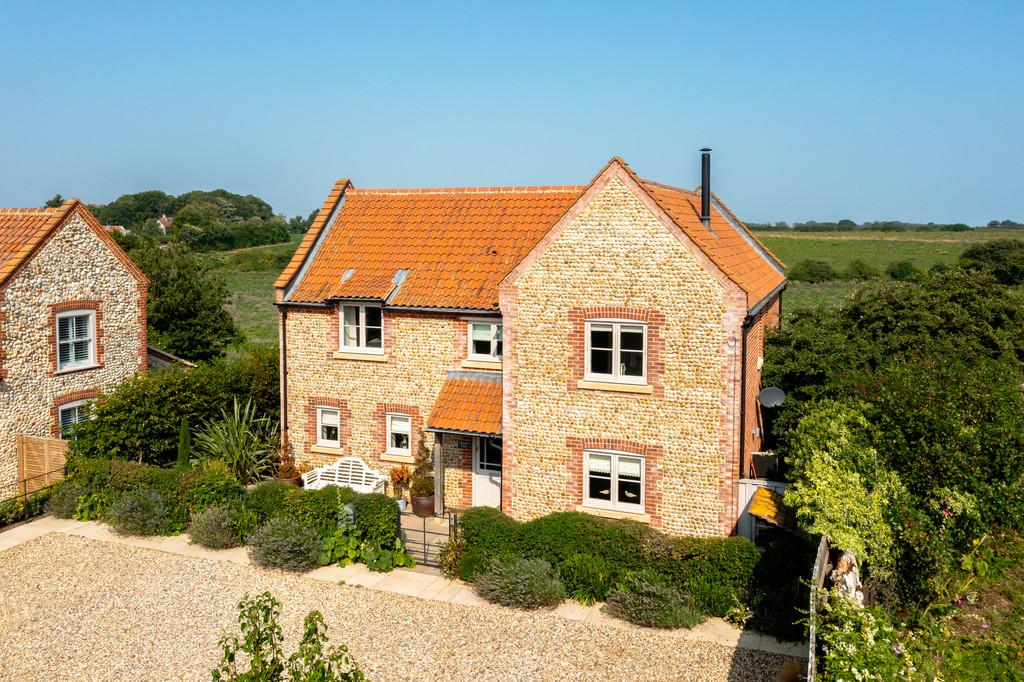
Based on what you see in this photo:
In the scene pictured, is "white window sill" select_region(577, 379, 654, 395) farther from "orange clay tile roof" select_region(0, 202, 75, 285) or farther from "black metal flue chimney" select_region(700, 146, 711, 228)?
"orange clay tile roof" select_region(0, 202, 75, 285)

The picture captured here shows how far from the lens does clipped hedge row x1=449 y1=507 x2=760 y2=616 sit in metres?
15.9

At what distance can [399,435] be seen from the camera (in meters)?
23.8

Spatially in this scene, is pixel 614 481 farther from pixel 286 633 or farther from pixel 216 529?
pixel 216 529

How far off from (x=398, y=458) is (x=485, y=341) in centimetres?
444

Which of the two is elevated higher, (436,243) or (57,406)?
(436,243)

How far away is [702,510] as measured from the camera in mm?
18188

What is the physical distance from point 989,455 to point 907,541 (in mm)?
2224

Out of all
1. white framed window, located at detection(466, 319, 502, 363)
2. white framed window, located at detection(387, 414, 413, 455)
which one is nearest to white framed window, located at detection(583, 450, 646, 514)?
white framed window, located at detection(466, 319, 502, 363)

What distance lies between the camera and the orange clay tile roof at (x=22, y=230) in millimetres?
23469

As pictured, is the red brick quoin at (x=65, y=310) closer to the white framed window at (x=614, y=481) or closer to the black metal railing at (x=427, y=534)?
the black metal railing at (x=427, y=534)

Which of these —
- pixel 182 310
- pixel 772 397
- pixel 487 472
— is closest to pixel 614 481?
pixel 487 472

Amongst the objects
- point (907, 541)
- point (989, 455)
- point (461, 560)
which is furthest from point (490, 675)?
point (989, 455)

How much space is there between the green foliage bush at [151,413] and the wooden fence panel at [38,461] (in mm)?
394

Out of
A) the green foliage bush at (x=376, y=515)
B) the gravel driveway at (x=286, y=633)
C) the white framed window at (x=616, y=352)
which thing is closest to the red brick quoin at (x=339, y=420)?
the green foliage bush at (x=376, y=515)
